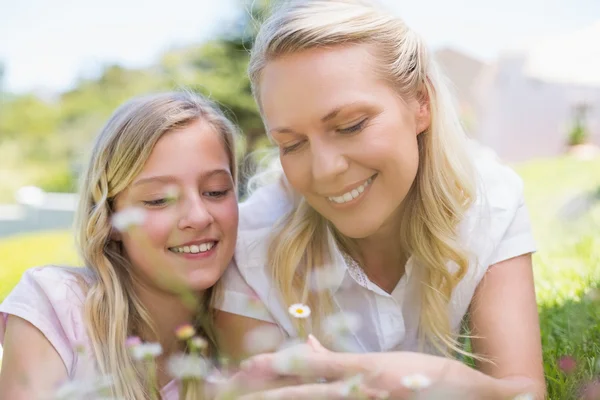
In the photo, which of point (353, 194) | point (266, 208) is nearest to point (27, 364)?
point (266, 208)

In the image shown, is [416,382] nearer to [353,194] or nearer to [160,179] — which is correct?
[353,194]

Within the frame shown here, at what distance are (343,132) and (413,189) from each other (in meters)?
0.47

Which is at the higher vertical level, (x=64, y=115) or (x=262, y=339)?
(x=64, y=115)

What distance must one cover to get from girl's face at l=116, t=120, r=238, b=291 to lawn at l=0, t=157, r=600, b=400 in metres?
0.84

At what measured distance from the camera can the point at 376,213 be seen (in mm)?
2146

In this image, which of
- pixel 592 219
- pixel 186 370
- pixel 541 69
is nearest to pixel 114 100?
pixel 541 69

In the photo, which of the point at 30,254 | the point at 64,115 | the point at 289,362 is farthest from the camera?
the point at 64,115

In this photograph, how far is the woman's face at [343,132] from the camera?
6.61ft

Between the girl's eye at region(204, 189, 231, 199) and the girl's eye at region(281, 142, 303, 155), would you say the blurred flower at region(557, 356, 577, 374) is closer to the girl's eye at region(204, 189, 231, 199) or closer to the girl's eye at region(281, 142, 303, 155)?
the girl's eye at region(281, 142, 303, 155)

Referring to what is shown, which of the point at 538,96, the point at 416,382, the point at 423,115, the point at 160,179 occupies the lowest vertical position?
the point at 416,382

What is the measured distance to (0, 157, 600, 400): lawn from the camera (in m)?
2.28

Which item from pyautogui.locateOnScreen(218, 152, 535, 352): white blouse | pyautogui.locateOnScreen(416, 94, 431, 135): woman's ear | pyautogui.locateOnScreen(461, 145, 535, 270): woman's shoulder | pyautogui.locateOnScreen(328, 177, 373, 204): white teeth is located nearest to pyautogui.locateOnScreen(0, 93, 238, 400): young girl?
pyautogui.locateOnScreen(218, 152, 535, 352): white blouse

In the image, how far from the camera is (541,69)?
14.2 metres

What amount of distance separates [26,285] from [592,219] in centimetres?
430
